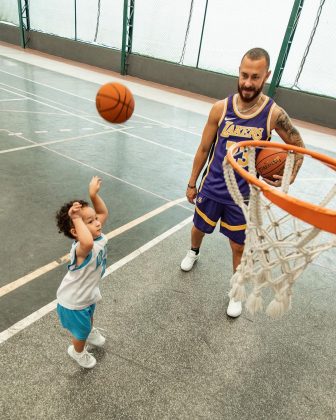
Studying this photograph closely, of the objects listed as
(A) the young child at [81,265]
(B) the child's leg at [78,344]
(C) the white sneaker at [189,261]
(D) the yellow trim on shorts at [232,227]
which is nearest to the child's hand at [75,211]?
(A) the young child at [81,265]

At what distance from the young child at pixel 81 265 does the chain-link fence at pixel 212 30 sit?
11.4 metres

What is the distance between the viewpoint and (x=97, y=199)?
7.34 ft

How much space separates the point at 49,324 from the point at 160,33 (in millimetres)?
14081

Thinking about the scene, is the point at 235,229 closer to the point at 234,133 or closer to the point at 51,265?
the point at 234,133

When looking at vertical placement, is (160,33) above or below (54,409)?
above

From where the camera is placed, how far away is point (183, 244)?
13.3ft

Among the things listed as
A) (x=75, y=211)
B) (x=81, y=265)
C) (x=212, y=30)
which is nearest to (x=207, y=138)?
(x=75, y=211)

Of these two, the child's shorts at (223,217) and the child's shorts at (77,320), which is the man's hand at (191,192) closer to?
the child's shorts at (223,217)

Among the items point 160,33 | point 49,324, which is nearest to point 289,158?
point 49,324

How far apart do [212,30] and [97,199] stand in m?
12.8

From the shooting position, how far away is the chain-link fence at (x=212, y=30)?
1088 cm

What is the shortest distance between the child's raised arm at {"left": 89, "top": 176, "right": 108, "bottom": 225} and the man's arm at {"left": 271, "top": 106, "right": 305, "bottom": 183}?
1.49 meters

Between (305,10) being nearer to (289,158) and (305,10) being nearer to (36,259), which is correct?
(289,158)

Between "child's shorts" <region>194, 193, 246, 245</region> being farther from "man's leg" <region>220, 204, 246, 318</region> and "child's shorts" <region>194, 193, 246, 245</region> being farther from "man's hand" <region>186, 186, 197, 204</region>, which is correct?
"man's hand" <region>186, 186, 197, 204</region>
